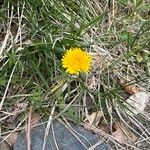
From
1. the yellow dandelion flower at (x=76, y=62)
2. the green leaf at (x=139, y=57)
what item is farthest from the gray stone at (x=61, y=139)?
the green leaf at (x=139, y=57)

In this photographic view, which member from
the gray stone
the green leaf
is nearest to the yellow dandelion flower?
the gray stone

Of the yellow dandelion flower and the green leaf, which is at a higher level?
the yellow dandelion flower

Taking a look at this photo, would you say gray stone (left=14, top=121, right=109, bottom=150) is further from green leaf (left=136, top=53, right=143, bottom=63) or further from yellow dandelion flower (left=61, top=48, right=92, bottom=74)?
green leaf (left=136, top=53, right=143, bottom=63)

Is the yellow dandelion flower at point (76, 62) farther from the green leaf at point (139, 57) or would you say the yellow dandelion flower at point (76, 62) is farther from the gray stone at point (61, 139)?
the green leaf at point (139, 57)

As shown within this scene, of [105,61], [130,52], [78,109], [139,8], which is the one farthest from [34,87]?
[139,8]

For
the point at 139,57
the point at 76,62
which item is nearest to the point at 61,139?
the point at 76,62

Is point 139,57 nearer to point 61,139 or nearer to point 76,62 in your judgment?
point 76,62

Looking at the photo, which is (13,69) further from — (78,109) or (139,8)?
(139,8)
